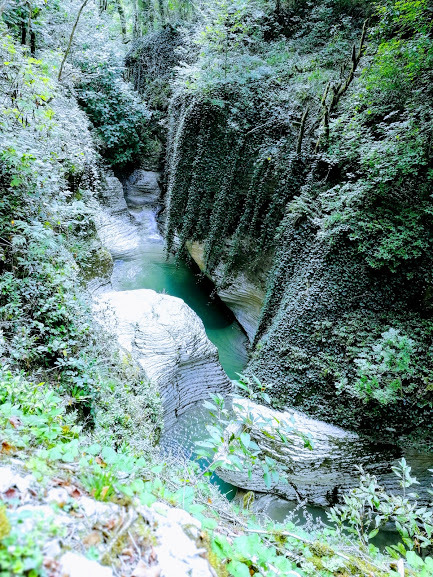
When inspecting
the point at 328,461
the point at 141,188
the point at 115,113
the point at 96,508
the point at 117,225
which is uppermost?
the point at 115,113

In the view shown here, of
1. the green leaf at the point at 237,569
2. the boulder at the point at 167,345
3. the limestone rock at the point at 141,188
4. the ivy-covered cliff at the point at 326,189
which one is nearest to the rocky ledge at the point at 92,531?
the green leaf at the point at 237,569

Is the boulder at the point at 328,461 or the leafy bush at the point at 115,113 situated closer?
the boulder at the point at 328,461

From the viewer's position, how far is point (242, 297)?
8570 millimetres

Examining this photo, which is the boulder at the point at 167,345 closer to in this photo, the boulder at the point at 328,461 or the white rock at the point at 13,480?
the boulder at the point at 328,461

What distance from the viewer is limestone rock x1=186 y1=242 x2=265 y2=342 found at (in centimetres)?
816

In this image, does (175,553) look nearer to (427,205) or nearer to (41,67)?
(427,205)

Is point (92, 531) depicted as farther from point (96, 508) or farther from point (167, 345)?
point (167, 345)

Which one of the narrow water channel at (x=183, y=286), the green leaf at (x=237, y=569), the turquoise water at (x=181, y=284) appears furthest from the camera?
the turquoise water at (x=181, y=284)

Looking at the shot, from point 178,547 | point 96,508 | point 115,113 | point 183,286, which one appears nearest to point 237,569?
point 178,547

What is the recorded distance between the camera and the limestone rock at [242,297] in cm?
816

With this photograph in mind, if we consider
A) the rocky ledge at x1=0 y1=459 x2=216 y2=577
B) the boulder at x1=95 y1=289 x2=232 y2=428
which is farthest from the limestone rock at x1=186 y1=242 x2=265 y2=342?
the rocky ledge at x1=0 y1=459 x2=216 y2=577

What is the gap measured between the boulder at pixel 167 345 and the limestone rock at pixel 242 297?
1994 millimetres

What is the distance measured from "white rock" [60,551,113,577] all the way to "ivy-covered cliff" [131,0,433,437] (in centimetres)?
408

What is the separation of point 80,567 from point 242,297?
7760mm
